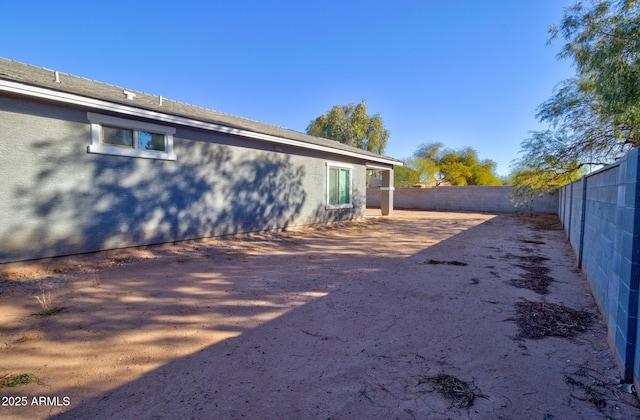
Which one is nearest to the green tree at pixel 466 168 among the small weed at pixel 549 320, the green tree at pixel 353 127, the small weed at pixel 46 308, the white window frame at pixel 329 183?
the green tree at pixel 353 127

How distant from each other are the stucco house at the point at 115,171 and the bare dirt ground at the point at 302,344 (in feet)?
2.61

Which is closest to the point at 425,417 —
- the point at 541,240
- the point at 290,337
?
the point at 290,337

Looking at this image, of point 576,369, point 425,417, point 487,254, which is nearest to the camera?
point 425,417

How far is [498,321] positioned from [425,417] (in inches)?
74.8

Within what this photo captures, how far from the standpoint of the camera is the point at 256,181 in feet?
30.1

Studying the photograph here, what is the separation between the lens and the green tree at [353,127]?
95.5 ft

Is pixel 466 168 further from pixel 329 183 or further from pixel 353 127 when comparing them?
pixel 329 183

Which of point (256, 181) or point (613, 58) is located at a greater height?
point (613, 58)

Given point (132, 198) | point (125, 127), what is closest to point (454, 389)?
point (132, 198)

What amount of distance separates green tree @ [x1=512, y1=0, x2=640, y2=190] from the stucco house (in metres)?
8.41

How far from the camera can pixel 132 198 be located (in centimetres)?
641

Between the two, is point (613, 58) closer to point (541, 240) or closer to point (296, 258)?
point (541, 240)

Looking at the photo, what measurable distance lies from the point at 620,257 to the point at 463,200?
68.3 ft

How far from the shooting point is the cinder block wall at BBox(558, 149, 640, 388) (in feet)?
7.07
